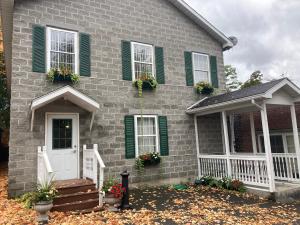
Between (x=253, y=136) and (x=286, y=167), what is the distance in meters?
1.79

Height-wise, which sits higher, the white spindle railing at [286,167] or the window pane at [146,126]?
the window pane at [146,126]

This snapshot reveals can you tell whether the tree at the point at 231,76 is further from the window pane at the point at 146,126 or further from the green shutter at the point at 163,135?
the window pane at the point at 146,126

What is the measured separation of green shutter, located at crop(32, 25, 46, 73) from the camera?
7652mm

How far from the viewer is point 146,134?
9344 mm

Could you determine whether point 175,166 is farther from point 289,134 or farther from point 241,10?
point 241,10

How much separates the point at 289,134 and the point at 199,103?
4083mm

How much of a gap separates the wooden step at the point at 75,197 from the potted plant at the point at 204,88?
6.30 metres

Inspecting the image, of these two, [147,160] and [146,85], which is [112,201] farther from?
[146,85]

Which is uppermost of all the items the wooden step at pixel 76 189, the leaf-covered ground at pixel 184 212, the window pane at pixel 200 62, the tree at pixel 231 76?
the tree at pixel 231 76

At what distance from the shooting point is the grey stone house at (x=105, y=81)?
7352 millimetres

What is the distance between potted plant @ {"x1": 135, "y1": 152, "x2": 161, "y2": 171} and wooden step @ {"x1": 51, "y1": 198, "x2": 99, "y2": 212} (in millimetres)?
2568

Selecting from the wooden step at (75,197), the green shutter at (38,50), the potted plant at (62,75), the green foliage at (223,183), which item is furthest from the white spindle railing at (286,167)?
the green shutter at (38,50)

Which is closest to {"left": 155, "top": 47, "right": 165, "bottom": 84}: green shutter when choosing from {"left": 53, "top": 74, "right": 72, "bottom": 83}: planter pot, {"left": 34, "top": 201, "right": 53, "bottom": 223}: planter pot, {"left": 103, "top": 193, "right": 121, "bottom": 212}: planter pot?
{"left": 53, "top": 74, "right": 72, "bottom": 83}: planter pot

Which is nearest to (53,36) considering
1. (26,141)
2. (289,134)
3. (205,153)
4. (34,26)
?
(34,26)
